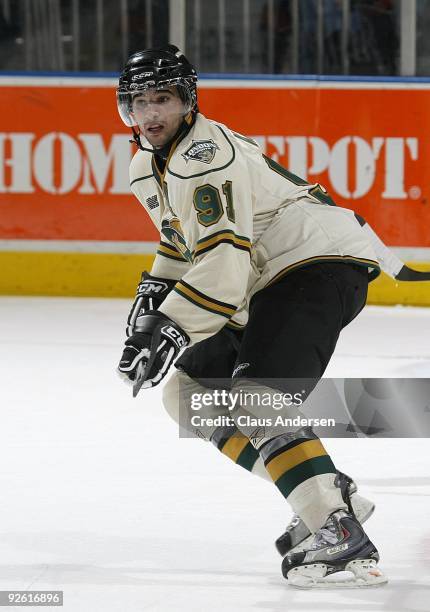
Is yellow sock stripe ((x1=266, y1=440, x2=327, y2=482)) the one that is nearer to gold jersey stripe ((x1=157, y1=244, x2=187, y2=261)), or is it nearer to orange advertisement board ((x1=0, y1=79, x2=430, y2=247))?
gold jersey stripe ((x1=157, y1=244, x2=187, y2=261))

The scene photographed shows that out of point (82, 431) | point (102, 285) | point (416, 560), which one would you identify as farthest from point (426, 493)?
point (102, 285)

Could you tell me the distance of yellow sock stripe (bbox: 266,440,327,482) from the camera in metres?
2.65

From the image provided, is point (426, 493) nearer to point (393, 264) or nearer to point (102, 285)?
point (393, 264)

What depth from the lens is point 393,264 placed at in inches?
124

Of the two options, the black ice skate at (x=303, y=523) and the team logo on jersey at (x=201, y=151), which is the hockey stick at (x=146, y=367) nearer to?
the team logo on jersey at (x=201, y=151)

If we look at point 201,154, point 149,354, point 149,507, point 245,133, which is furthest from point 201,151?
point 245,133

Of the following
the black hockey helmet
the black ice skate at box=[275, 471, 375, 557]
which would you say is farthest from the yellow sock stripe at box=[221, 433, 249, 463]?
the black hockey helmet

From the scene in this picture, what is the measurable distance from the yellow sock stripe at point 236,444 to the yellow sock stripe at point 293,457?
198mm

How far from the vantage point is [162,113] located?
274 cm

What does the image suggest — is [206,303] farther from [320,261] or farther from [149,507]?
[149,507]

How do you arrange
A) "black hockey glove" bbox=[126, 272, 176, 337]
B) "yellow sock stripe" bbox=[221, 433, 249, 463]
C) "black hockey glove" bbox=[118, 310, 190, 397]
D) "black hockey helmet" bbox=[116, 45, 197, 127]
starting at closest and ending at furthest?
"black hockey glove" bbox=[118, 310, 190, 397], "black hockey helmet" bbox=[116, 45, 197, 127], "yellow sock stripe" bbox=[221, 433, 249, 463], "black hockey glove" bbox=[126, 272, 176, 337]

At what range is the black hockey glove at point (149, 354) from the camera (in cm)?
258

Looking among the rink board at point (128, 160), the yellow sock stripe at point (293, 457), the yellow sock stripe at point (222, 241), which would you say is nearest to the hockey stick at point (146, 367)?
the yellow sock stripe at point (222, 241)

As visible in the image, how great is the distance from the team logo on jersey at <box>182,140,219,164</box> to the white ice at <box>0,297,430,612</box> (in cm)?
84
